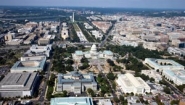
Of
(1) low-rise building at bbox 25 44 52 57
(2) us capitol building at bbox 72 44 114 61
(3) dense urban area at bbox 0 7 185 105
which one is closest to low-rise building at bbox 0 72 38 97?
(3) dense urban area at bbox 0 7 185 105

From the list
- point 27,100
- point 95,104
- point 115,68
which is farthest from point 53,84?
point 115,68

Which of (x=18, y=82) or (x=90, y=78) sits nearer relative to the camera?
(x=18, y=82)

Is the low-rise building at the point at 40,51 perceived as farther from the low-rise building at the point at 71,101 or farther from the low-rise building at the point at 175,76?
the low-rise building at the point at 175,76

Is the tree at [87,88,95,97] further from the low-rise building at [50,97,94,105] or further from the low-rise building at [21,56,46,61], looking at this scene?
the low-rise building at [21,56,46,61]

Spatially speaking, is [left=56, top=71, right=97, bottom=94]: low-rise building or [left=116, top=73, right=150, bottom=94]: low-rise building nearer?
[left=56, top=71, right=97, bottom=94]: low-rise building

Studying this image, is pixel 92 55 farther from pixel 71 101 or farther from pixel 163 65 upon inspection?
pixel 71 101

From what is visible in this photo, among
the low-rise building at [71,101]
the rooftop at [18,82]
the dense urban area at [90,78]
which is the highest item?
the rooftop at [18,82]

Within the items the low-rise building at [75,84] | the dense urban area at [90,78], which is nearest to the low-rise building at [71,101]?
the dense urban area at [90,78]

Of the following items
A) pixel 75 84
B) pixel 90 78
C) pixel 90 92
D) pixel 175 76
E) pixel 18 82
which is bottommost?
pixel 90 92

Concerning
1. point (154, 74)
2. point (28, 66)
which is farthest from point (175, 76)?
point (28, 66)

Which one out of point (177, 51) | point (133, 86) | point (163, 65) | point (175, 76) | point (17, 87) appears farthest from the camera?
point (177, 51)

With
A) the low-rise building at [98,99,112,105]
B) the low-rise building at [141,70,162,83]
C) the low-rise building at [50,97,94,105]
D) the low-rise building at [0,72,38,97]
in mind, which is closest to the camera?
the low-rise building at [50,97,94,105]

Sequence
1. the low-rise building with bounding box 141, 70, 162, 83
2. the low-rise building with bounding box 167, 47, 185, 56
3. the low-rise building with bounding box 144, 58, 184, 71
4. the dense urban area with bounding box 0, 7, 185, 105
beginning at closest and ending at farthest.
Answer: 1. the dense urban area with bounding box 0, 7, 185, 105
2. the low-rise building with bounding box 141, 70, 162, 83
3. the low-rise building with bounding box 144, 58, 184, 71
4. the low-rise building with bounding box 167, 47, 185, 56
